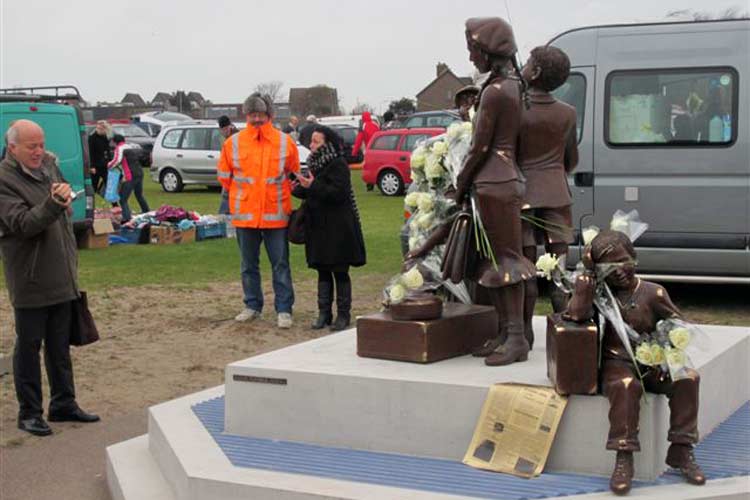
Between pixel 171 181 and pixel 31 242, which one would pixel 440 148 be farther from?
pixel 171 181

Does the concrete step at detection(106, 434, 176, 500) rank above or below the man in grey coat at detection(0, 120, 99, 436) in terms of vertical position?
below

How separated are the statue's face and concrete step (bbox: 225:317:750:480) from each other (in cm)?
51

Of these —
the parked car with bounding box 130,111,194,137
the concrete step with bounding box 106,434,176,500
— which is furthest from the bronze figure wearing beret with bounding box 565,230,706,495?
the parked car with bounding box 130,111,194,137

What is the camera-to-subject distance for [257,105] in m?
9.10

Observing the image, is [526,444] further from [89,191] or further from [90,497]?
[89,191]

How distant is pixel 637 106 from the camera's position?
33.0 feet

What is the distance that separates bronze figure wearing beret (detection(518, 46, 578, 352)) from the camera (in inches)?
221

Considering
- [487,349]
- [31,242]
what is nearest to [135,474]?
[31,242]

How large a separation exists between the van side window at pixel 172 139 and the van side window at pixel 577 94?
16.7 m

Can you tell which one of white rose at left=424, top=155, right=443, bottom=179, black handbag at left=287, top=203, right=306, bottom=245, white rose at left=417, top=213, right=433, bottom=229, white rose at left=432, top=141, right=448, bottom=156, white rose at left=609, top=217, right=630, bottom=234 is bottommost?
black handbag at left=287, top=203, right=306, bottom=245

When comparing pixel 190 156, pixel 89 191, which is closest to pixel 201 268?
pixel 89 191

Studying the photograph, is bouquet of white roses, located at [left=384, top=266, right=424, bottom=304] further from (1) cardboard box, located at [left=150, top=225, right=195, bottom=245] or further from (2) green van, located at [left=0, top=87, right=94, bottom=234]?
(1) cardboard box, located at [left=150, top=225, right=195, bottom=245]

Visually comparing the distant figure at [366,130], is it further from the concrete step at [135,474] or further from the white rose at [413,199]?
the concrete step at [135,474]

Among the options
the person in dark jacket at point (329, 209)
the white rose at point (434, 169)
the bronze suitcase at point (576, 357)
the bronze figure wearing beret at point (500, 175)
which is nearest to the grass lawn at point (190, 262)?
the person in dark jacket at point (329, 209)
